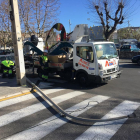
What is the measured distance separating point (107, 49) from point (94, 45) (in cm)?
84

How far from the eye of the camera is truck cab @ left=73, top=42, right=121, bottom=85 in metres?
7.46

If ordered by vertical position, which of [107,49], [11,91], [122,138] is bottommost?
[122,138]

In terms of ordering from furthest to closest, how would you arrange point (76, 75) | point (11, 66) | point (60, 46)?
point (11, 66) → point (60, 46) → point (76, 75)

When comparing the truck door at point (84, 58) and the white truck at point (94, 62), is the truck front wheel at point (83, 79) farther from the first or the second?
the truck door at point (84, 58)

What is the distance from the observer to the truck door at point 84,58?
7.58 metres

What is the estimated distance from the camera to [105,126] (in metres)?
4.02

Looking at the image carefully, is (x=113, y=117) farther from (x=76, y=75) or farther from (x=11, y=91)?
(x=11, y=91)

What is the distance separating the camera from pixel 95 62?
7.48 m

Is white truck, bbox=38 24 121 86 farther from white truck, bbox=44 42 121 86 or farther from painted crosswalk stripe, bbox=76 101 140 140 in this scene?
painted crosswalk stripe, bbox=76 101 140 140

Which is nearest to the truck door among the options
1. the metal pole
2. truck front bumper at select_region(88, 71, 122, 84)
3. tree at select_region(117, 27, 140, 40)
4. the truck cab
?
the truck cab

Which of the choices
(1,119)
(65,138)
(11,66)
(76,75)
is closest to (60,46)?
(76,75)

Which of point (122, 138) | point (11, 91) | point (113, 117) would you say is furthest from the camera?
point (11, 91)

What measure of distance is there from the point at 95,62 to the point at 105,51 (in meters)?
0.85

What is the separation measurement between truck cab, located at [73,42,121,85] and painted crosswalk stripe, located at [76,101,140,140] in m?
2.51
